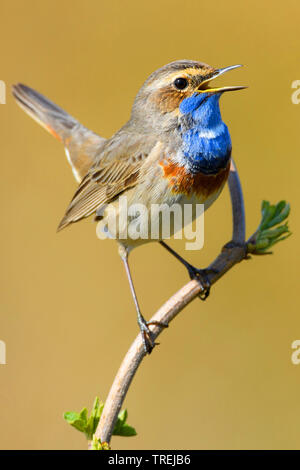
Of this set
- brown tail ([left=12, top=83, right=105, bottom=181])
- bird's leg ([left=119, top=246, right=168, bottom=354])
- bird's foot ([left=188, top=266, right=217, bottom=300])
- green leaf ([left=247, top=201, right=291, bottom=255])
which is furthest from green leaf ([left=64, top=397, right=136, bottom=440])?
brown tail ([left=12, top=83, right=105, bottom=181])

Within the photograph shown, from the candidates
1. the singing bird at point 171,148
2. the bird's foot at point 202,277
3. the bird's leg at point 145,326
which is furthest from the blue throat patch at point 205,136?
the bird's leg at point 145,326

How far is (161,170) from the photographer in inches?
122

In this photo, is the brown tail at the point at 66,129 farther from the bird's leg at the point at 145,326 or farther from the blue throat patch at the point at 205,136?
the blue throat patch at the point at 205,136

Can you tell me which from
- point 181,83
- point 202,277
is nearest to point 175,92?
→ point 181,83

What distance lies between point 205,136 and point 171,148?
7.5 inches

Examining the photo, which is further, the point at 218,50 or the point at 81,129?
the point at 218,50

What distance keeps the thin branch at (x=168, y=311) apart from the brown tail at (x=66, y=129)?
181 cm

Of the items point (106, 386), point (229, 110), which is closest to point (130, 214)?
point (106, 386)

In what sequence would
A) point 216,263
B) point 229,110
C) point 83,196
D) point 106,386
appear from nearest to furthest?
1. point 216,263
2. point 83,196
3. point 106,386
4. point 229,110

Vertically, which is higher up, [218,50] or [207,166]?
[218,50]

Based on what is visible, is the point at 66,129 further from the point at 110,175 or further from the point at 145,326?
the point at 145,326

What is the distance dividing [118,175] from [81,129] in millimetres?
1258

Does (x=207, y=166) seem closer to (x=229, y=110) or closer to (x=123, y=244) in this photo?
(x=123, y=244)

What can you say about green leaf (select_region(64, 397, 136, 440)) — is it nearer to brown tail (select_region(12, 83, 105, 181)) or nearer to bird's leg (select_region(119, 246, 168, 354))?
bird's leg (select_region(119, 246, 168, 354))
